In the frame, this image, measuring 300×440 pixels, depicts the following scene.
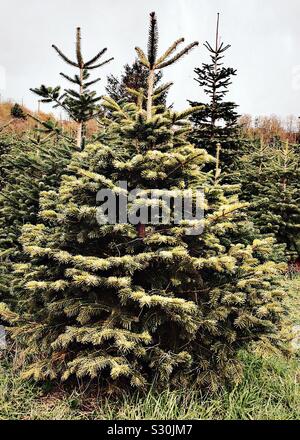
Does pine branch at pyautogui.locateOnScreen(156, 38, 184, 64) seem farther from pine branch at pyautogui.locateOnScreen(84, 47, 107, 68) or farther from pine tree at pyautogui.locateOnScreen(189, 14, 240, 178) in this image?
pine tree at pyautogui.locateOnScreen(189, 14, 240, 178)

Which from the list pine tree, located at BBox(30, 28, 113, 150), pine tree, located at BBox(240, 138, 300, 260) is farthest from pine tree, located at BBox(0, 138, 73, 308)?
pine tree, located at BBox(240, 138, 300, 260)

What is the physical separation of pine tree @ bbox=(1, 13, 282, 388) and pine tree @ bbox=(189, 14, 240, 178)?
4614 millimetres

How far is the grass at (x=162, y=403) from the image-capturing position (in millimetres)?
2430

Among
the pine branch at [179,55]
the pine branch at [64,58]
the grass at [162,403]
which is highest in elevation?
the pine branch at [64,58]

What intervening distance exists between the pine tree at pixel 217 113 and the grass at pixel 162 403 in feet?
17.5

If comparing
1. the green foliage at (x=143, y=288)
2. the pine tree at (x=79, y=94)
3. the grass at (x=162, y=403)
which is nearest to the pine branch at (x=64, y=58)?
the pine tree at (x=79, y=94)

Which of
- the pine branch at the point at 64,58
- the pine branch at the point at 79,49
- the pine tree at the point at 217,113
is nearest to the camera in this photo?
the pine branch at the point at 79,49

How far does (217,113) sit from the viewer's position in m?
7.46

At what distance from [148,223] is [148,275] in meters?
0.43

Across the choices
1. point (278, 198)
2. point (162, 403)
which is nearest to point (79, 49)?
point (162, 403)

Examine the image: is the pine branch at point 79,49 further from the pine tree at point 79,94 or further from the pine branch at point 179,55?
the pine branch at point 179,55

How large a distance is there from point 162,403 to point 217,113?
6364mm

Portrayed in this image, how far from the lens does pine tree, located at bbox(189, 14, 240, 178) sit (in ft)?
24.3

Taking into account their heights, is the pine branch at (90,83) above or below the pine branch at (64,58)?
below
